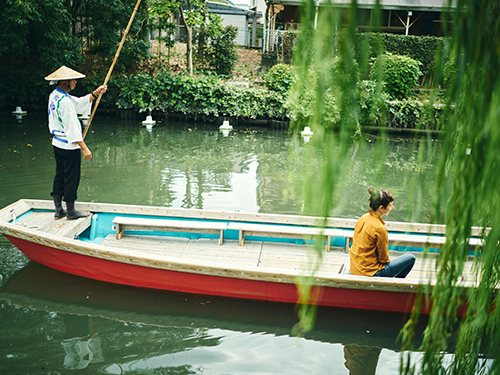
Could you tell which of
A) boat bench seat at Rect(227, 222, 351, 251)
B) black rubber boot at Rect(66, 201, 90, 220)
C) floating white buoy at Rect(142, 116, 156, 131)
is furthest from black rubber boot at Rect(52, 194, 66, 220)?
floating white buoy at Rect(142, 116, 156, 131)

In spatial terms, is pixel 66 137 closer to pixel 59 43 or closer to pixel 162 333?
pixel 162 333

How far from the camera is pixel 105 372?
3703 millimetres

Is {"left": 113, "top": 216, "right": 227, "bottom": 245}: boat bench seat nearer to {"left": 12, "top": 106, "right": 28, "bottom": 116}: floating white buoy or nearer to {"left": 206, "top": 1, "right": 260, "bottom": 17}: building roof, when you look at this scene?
{"left": 12, "top": 106, "right": 28, "bottom": 116}: floating white buoy

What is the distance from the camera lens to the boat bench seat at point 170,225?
5.36 m

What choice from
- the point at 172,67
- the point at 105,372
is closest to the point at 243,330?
the point at 105,372

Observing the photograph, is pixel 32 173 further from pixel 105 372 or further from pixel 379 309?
pixel 379 309

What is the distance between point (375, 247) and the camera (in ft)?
13.7

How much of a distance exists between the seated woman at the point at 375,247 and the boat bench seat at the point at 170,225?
5.68ft

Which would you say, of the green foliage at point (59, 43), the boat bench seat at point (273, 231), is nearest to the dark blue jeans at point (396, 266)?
the boat bench seat at point (273, 231)

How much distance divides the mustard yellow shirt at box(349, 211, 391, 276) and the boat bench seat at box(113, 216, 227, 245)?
67.6 inches

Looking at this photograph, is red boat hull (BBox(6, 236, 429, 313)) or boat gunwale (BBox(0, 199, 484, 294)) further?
red boat hull (BBox(6, 236, 429, 313))

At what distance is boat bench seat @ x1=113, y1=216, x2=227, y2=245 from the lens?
5359 mm

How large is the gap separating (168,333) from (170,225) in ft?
4.73

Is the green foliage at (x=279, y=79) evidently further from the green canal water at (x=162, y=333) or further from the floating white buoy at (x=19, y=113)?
the green canal water at (x=162, y=333)
